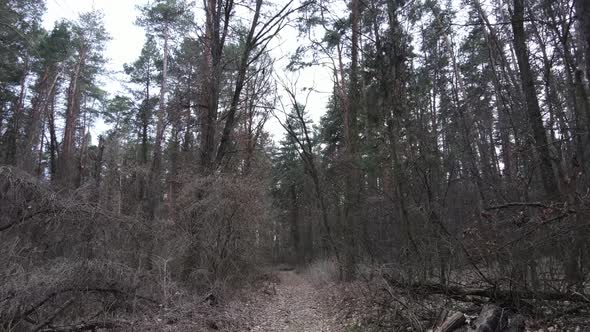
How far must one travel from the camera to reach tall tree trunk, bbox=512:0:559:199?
706 cm

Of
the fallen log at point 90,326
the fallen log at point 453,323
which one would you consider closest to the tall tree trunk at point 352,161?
the fallen log at point 453,323

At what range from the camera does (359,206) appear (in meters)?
13.0

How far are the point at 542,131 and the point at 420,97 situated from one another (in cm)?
405

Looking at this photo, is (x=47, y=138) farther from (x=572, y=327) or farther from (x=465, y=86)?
(x=572, y=327)

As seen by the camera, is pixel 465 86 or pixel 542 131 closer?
pixel 542 131

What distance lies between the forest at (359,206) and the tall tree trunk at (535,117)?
36mm

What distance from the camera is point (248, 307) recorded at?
33.1 ft

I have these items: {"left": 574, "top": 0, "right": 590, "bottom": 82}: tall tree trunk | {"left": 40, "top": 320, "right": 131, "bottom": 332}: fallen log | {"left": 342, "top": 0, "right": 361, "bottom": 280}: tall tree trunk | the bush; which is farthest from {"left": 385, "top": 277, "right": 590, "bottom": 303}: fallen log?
{"left": 342, "top": 0, "right": 361, "bottom": 280}: tall tree trunk

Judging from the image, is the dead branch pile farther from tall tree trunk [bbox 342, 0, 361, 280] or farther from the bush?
tall tree trunk [bbox 342, 0, 361, 280]

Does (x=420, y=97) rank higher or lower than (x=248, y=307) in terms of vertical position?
higher

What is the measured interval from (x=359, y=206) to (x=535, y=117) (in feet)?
21.3

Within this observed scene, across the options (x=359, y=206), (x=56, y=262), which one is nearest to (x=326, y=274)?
(x=359, y=206)

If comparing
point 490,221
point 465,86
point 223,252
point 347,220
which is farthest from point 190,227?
point 465,86

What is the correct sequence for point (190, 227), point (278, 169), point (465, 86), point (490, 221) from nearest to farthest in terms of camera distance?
point (490, 221) < point (190, 227) < point (465, 86) < point (278, 169)
